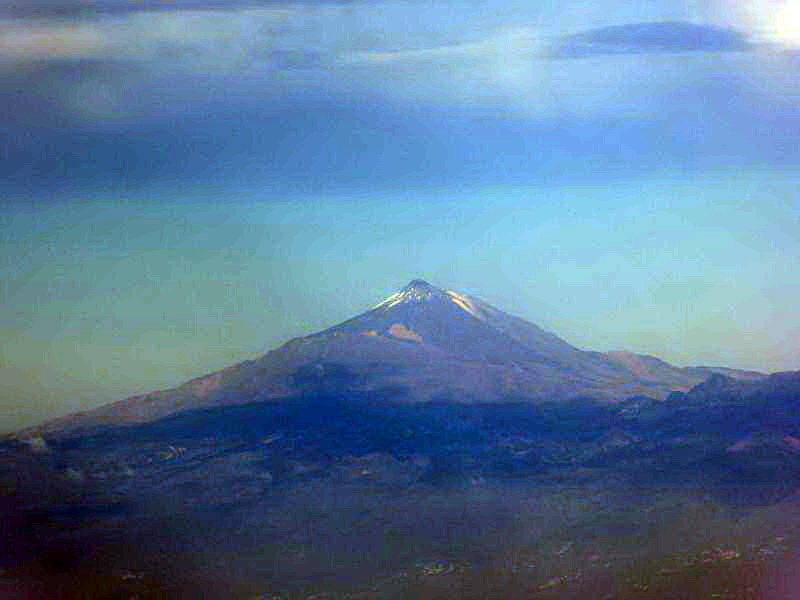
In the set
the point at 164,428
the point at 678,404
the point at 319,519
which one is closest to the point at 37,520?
the point at 164,428

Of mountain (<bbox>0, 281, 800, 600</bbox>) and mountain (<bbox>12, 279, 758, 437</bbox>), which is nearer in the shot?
mountain (<bbox>0, 281, 800, 600</bbox>)

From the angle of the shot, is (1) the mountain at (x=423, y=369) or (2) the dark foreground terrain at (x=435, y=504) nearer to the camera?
(2) the dark foreground terrain at (x=435, y=504)

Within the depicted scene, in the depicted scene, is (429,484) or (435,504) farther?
(429,484)

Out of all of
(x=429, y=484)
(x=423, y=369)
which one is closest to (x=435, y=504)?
(x=429, y=484)

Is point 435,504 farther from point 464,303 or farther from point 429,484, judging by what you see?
point 464,303

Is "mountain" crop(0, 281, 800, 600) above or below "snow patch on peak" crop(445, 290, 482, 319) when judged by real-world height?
below
